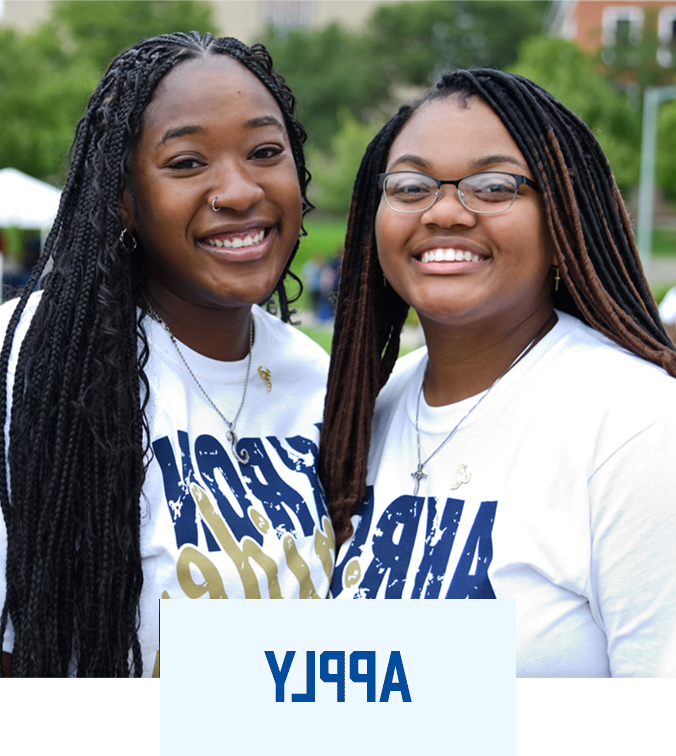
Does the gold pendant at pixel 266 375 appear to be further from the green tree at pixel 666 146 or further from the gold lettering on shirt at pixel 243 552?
the green tree at pixel 666 146

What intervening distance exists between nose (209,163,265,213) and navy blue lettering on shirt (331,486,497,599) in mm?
844

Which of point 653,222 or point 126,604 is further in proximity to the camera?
point 653,222

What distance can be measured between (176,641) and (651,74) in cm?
3676

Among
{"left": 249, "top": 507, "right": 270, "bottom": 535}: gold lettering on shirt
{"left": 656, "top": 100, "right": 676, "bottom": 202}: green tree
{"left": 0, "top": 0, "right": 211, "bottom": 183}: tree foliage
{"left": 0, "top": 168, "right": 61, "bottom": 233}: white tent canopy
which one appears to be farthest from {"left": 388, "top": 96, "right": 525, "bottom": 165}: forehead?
{"left": 656, "top": 100, "right": 676, "bottom": 202}: green tree

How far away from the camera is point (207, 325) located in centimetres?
236

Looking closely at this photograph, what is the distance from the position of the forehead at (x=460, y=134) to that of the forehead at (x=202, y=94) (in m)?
0.42

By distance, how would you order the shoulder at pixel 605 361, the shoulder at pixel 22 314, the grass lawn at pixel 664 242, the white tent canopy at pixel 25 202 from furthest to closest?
1. the grass lawn at pixel 664 242
2. the white tent canopy at pixel 25 202
3. the shoulder at pixel 22 314
4. the shoulder at pixel 605 361

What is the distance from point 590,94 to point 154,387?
26.9m

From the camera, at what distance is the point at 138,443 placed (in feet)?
6.56

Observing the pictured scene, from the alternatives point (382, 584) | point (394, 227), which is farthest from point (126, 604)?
point (394, 227)

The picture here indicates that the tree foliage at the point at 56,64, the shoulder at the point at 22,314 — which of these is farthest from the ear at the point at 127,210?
the tree foliage at the point at 56,64

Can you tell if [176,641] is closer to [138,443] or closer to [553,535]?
[138,443]

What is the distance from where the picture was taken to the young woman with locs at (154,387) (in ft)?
6.24

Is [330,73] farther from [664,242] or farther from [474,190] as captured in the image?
[474,190]
